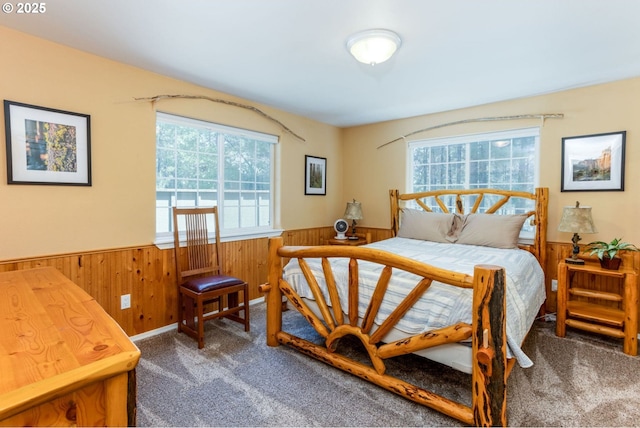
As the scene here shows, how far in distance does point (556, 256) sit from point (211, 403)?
3384mm

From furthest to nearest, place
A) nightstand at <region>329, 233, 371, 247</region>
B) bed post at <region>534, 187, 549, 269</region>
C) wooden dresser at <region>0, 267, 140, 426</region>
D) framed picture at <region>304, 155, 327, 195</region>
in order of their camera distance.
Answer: framed picture at <region>304, 155, 327, 195</region>, nightstand at <region>329, 233, 371, 247</region>, bed post at <region>534, 187, 549, 269</region>, wooden dresser at <region>0, 267, 140, 426</region>

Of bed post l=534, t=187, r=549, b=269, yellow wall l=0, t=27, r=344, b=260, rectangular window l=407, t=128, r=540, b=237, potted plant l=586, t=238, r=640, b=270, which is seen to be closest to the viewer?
yellow wall l=0, t=27, r=344, b=260

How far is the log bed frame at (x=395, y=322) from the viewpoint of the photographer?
157 centimetres

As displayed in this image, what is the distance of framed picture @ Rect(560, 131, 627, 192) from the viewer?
2.94 m

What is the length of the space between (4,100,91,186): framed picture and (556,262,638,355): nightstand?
409cm

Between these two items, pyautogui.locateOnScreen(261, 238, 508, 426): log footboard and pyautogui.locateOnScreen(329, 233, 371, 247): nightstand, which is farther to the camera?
pyautogui.locateOnScreen(329, 233, 371, 247): nightstand

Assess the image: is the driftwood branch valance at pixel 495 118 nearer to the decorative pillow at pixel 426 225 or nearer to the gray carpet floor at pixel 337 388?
the decorative pillow at pixel 426 225

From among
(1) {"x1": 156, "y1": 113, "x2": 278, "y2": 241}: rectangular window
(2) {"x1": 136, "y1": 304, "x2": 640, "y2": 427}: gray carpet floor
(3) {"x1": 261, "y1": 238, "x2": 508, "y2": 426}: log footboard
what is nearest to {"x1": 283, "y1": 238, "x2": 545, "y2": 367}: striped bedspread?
(3) {"x1": 261, "y1": 238, "x2": 508, "y2": 426}: log footboard

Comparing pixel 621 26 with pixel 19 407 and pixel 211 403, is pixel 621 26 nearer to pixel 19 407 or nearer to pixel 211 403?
pixel 19 407

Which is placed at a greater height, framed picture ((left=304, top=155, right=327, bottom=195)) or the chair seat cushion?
framed picture ((left=304, top=155, right=327, bottom=195))

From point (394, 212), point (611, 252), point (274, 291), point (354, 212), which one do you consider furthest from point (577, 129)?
point (274, 291)

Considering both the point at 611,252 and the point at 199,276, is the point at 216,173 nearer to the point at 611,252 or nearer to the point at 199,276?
the point at 199,276

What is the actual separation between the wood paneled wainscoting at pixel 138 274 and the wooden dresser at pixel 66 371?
1.50m

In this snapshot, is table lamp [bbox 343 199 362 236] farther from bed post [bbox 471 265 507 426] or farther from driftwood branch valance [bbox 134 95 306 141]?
bed post [bbox 471 265 507 426]
